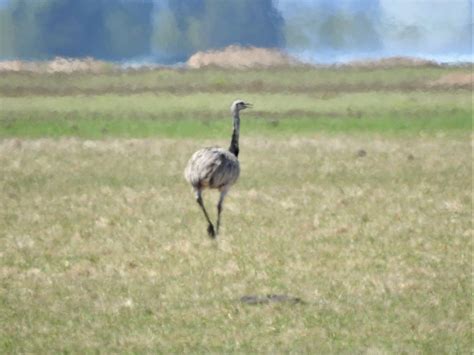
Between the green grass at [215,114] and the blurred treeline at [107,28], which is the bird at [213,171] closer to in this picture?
the blurred treeline at [107,28]

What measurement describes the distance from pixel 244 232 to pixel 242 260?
2.16m

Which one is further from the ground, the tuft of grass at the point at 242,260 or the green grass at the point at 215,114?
the green grass at the point at 215,114

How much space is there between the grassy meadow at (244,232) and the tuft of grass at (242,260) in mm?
32

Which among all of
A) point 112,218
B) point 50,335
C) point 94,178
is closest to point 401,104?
point 94,178

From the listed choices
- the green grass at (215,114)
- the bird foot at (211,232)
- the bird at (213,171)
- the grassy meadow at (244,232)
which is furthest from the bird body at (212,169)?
the green grass at (215,114)

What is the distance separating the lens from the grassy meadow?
10719 mm

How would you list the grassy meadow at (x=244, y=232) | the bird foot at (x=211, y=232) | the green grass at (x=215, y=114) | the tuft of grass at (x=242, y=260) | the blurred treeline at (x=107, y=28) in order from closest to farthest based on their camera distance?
the tuft of grass at (x=242, y=260) → the grassy meadow at (x=244, y=232) → the bird foot at (x=211, y=232) → the blurred treeline at (x=107, y=28) → the green grass at (x=215, y=114)

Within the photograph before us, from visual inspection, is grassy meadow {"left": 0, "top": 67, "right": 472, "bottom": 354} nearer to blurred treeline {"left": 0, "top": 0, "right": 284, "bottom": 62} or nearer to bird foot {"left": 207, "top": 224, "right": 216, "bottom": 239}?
bird foot {"left": 207, "top": 224, "right": 216, "bottom": 239}

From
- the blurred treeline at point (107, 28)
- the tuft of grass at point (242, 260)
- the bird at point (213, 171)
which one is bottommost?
the tuft of grass at point (242, 260)

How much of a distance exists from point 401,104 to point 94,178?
692 inches

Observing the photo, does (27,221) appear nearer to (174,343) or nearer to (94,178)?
(94,178)

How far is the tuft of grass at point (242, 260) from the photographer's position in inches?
414

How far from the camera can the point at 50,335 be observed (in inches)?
415

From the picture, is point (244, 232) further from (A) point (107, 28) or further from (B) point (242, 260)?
(A) point (107, 28)
